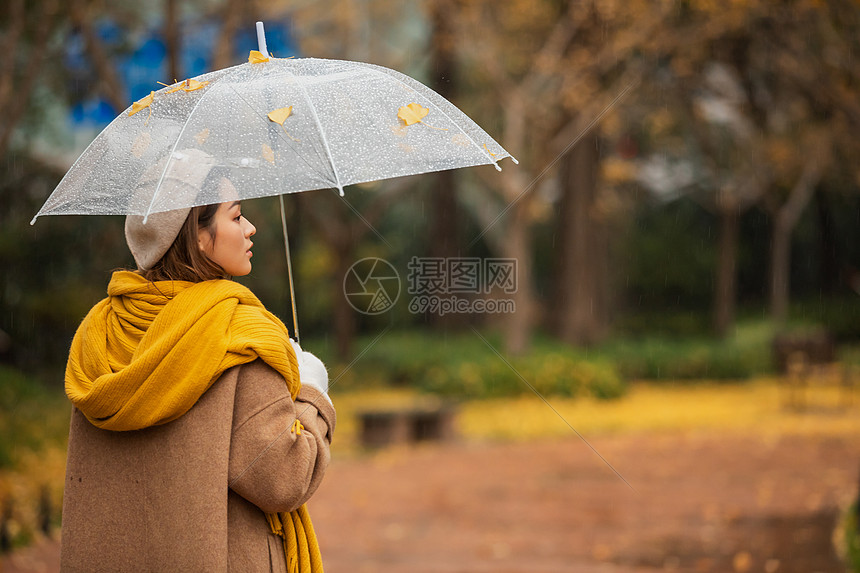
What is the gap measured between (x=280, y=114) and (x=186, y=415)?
2.49ft

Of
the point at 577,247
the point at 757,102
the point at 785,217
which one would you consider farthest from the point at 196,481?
the point at 785,217

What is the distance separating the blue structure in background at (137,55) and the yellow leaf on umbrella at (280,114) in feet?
35.4

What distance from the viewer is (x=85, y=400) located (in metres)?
2.05

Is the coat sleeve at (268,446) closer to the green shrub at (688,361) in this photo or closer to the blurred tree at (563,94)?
the blurred tree at (563,94)

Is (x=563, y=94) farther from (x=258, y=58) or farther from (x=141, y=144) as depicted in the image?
(x=141, y=144)

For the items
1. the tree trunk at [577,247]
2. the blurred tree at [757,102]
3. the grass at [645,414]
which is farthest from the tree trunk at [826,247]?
the grass at [645,414]

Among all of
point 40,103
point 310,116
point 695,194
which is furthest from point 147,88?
point 695,194

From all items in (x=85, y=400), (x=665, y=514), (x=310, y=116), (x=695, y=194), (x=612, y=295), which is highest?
(x=310, y=116)

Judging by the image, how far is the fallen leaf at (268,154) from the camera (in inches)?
Result: 89.4

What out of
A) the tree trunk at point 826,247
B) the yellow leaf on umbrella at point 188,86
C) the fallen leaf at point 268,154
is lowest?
the tree trunk at point 826,247

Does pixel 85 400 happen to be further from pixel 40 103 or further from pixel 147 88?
pixel 40 103

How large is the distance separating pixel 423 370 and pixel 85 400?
1424 cm

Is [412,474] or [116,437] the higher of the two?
[116,437]

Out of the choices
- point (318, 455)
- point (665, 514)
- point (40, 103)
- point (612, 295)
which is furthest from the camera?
point (612, 295)
